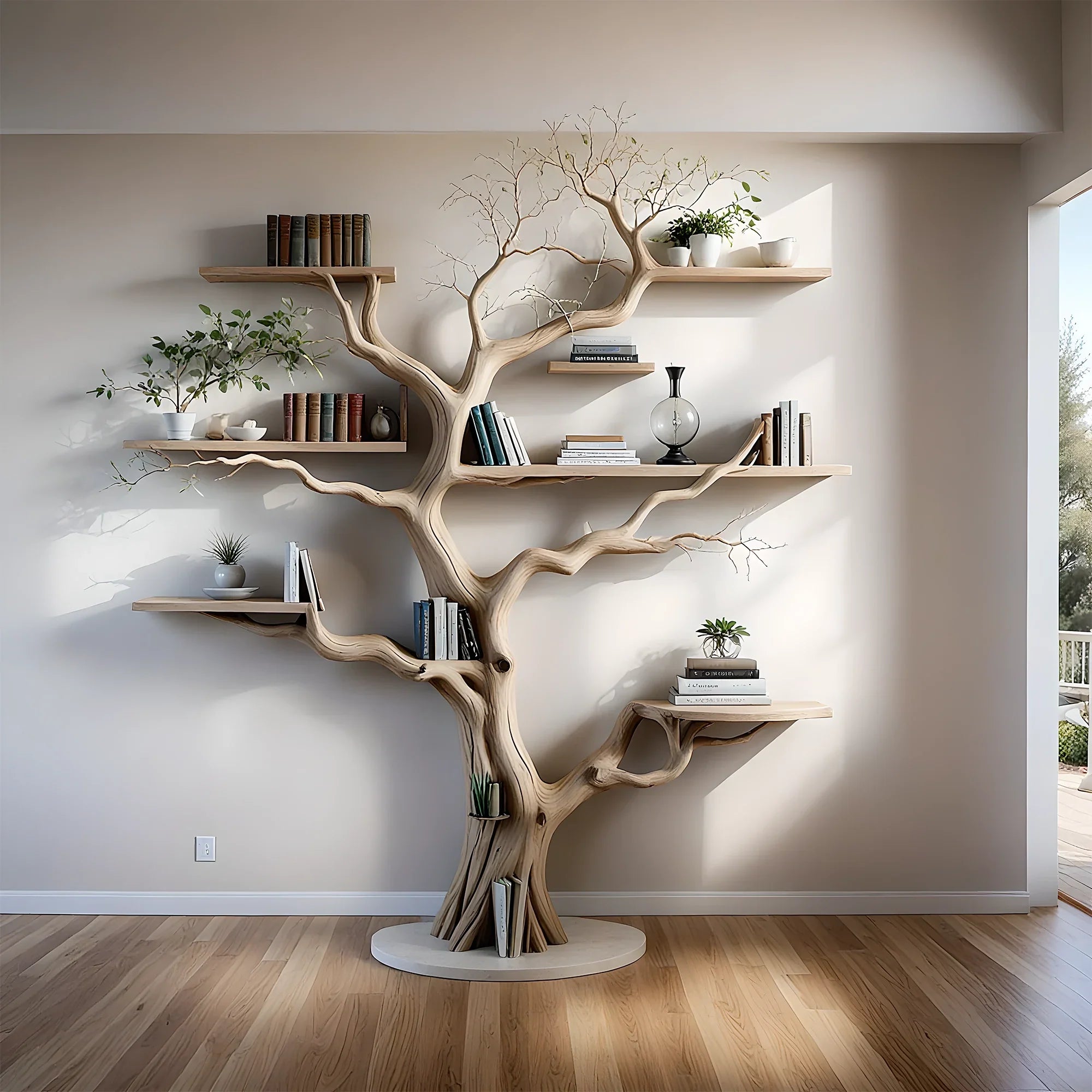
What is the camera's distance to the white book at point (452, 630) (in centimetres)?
322

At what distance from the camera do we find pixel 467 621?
325 cm

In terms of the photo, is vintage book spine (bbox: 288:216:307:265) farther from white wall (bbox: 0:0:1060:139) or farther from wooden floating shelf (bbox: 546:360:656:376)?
wooden floating shelf (bbox: 546:360:656:376)

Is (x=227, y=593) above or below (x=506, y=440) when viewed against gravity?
below

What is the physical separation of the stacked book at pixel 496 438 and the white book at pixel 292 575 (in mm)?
674

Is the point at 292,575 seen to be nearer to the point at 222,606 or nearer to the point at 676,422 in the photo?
the point at 222,606

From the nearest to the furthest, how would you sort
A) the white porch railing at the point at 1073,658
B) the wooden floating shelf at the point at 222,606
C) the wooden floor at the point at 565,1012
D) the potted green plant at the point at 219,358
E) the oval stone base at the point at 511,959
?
the wooden floor at the point at 565,1012 < the oval stone base at the point at 511,959 < the wooden floating shelf at the point at 222,606 < the potted green plant at the point at 219,358 < the white porch railing at the point at 1073,658

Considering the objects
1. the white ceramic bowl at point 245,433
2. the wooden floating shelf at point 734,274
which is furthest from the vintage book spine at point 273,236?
the wooden floating shelf at point 734,274

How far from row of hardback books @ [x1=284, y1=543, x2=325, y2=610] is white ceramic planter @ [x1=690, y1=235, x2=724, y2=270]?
5.42ft

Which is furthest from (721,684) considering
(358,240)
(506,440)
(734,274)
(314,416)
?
(358,240)

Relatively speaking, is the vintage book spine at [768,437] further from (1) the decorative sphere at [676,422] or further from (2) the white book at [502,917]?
(2) the white book at [502,917]

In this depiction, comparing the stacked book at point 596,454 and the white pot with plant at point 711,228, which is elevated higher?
the white pot with plant at point 711,228

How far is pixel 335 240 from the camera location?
3.34 m

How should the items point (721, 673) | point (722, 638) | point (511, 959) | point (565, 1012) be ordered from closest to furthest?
point (565, 1012), point (511, 959), point (721, 673), point (722, 638)

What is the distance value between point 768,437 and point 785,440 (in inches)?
2.6
